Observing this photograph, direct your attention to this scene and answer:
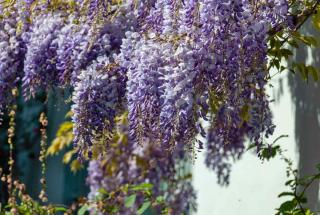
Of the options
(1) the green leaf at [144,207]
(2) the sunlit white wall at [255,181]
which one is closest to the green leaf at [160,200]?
(1) the green leaf at [144,207]

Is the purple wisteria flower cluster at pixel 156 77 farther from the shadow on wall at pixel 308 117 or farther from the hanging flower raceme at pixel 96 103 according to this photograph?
the shadow on wall at pixel 308 117

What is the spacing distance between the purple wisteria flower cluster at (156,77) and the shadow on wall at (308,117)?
308 millimetres

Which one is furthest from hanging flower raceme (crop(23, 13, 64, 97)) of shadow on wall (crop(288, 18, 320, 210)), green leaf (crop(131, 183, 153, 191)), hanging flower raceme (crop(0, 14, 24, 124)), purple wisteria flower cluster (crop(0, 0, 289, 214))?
shadow on wall (crop(288, 18, 320, 210))

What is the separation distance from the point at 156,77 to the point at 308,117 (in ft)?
3.56

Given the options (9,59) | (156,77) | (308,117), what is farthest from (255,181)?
(9,59)

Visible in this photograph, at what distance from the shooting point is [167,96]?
3.89m

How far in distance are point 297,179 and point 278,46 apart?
Answer: 2.38 ft

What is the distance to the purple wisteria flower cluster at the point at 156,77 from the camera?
373 centimetres

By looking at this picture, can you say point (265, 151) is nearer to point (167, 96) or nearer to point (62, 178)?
point (167, 96)

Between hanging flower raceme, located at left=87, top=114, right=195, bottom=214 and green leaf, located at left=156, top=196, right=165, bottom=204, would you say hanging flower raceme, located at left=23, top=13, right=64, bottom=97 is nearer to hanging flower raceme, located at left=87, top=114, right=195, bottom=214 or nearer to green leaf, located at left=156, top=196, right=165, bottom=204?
green leaf, located at left=156, top=196, right=165, bottom=204

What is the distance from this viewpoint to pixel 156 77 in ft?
13.3

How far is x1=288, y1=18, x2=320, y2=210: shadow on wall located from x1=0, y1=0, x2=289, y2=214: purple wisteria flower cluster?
308 millimetres

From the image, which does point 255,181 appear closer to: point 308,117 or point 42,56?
point 308,117

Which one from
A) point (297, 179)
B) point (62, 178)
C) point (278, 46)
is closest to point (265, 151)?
point (297, 179)
